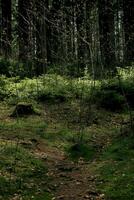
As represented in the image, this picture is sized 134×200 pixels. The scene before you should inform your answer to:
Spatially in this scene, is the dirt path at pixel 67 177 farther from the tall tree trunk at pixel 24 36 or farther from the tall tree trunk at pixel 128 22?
the tall tree trunk at pixel 128 22

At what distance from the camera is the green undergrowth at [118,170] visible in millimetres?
10766

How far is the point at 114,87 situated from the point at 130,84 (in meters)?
0.80

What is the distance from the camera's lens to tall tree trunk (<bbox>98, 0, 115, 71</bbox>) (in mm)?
26158

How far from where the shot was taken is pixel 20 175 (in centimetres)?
1207

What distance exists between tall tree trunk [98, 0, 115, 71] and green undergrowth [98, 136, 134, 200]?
37.4 feet

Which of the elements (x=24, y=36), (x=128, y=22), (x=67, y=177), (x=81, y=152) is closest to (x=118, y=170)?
(x=67, y=177)

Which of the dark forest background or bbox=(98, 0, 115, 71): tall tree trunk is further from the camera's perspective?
bbox=(98, 0, 115, 71): tall tree trunk

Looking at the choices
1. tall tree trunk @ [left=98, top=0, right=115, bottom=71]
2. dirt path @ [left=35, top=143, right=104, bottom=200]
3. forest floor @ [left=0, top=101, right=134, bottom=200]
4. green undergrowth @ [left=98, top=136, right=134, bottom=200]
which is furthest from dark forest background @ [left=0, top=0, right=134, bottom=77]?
dirt path @ [left=35, top=143, right=104, bottom=200]

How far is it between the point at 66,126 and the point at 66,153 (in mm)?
3178

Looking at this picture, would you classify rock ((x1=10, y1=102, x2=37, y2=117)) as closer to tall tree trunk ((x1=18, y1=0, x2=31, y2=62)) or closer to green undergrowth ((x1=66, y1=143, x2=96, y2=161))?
green undergrowth ((x1=66, y1=143, x2=96, y2=161))

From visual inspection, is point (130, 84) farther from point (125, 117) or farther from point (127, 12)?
point (127, 12)

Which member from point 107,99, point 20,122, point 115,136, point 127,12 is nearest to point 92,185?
point 115,136

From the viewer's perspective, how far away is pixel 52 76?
946 inches

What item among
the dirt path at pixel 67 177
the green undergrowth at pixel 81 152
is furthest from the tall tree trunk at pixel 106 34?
the dirt path at pixel 67 177
